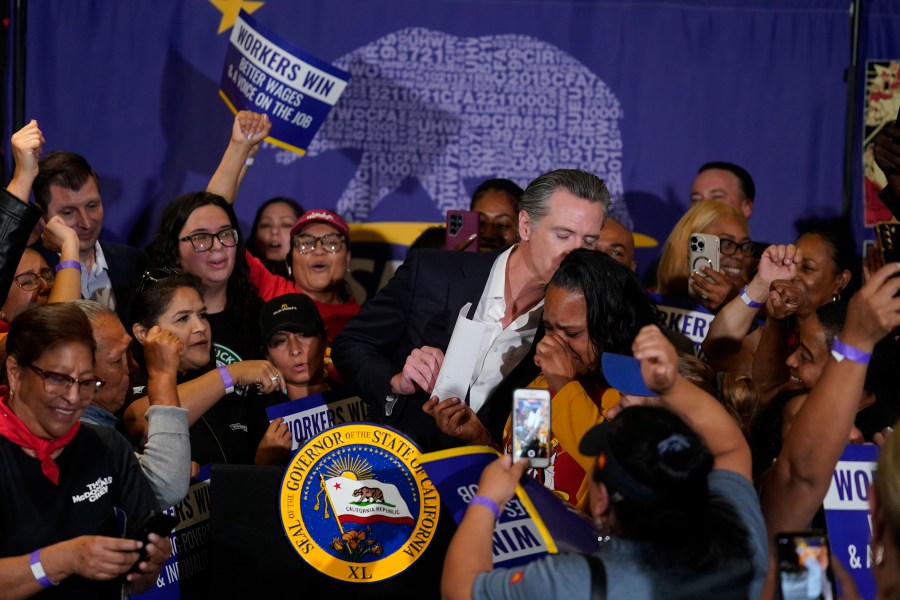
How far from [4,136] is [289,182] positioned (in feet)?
5.20

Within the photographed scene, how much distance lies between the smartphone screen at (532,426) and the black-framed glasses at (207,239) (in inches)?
95.9

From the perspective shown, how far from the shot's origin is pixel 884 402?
373 centimetres

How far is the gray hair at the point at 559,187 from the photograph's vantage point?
3.87 metres

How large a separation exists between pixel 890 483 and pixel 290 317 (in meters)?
2.80

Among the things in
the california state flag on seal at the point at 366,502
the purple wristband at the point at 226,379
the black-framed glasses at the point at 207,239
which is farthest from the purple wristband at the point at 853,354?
the black-framed glasses at the point at 207,239

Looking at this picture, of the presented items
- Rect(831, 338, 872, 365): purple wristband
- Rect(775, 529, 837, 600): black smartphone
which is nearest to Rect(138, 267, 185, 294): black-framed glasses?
Rect(831, 338, 872, 365): purple wristband

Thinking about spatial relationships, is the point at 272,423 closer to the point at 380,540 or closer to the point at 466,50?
the point at 380,540

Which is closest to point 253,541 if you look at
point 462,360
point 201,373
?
point 462,360

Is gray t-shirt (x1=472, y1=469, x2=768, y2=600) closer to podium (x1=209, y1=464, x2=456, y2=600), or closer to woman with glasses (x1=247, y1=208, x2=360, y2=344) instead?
podium (x1=209, y1=464, x2=456, y2=600)

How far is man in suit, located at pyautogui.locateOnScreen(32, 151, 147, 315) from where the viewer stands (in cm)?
489

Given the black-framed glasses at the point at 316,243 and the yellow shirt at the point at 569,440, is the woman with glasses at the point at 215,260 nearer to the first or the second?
the black-framed glasses at the point at 316,243

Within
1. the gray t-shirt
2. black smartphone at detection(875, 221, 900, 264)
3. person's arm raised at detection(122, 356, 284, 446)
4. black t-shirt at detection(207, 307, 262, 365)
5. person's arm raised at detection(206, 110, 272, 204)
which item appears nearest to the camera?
the gray t-shirt

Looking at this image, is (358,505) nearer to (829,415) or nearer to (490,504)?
(490,504)

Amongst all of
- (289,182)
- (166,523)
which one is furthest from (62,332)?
(289,182)
